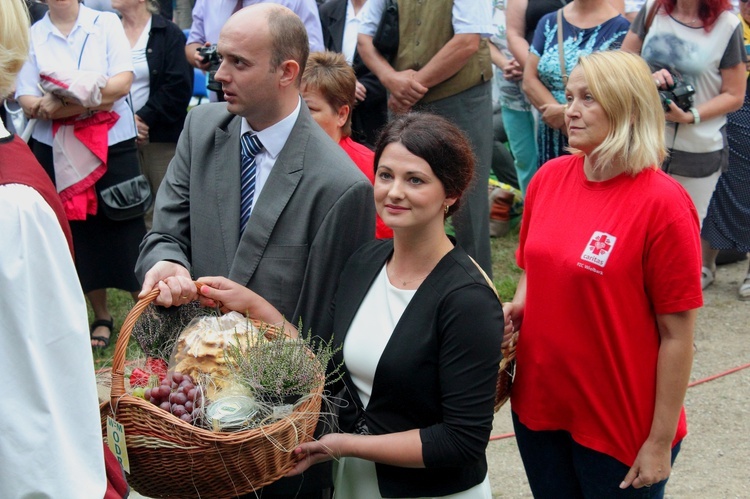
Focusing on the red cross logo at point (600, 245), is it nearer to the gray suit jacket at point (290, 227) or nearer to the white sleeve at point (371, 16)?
the gray suit jacket at point (290, 227)

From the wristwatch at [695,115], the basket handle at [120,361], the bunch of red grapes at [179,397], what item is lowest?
the wristwatch at [695,115]

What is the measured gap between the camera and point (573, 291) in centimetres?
270

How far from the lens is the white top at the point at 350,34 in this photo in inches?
236

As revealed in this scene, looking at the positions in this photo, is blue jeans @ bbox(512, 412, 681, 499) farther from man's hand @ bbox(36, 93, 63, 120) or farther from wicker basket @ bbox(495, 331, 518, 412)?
man's hand @ bbox(36, 93, 63, 120)

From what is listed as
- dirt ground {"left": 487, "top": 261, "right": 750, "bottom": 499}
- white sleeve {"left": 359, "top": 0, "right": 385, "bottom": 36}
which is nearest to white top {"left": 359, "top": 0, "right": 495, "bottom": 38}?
white sleeve {"left": 359, "top": 0, "right": 385, "bottom": 36}

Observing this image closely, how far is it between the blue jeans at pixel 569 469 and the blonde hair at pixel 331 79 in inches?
75.2

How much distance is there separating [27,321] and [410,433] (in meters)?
1.12

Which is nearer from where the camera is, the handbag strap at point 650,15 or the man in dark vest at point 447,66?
the handbag strap at point 650,15

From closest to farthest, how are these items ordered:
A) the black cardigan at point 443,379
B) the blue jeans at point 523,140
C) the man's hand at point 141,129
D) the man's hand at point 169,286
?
the black cardigan at point 443,379
the man's hand at point 169,286
the man's hand at point 141,129
the blue jeans at point 523,140

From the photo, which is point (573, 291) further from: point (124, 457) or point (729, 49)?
point (729, 49)

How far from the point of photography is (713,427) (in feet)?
15.5

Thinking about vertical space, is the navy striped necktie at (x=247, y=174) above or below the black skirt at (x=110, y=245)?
above

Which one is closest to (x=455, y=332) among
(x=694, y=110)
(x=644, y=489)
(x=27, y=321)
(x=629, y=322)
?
(x=629, y=322)

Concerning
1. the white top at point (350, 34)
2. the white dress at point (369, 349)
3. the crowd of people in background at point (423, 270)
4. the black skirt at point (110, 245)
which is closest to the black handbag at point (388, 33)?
the white top at point (350, 34)
